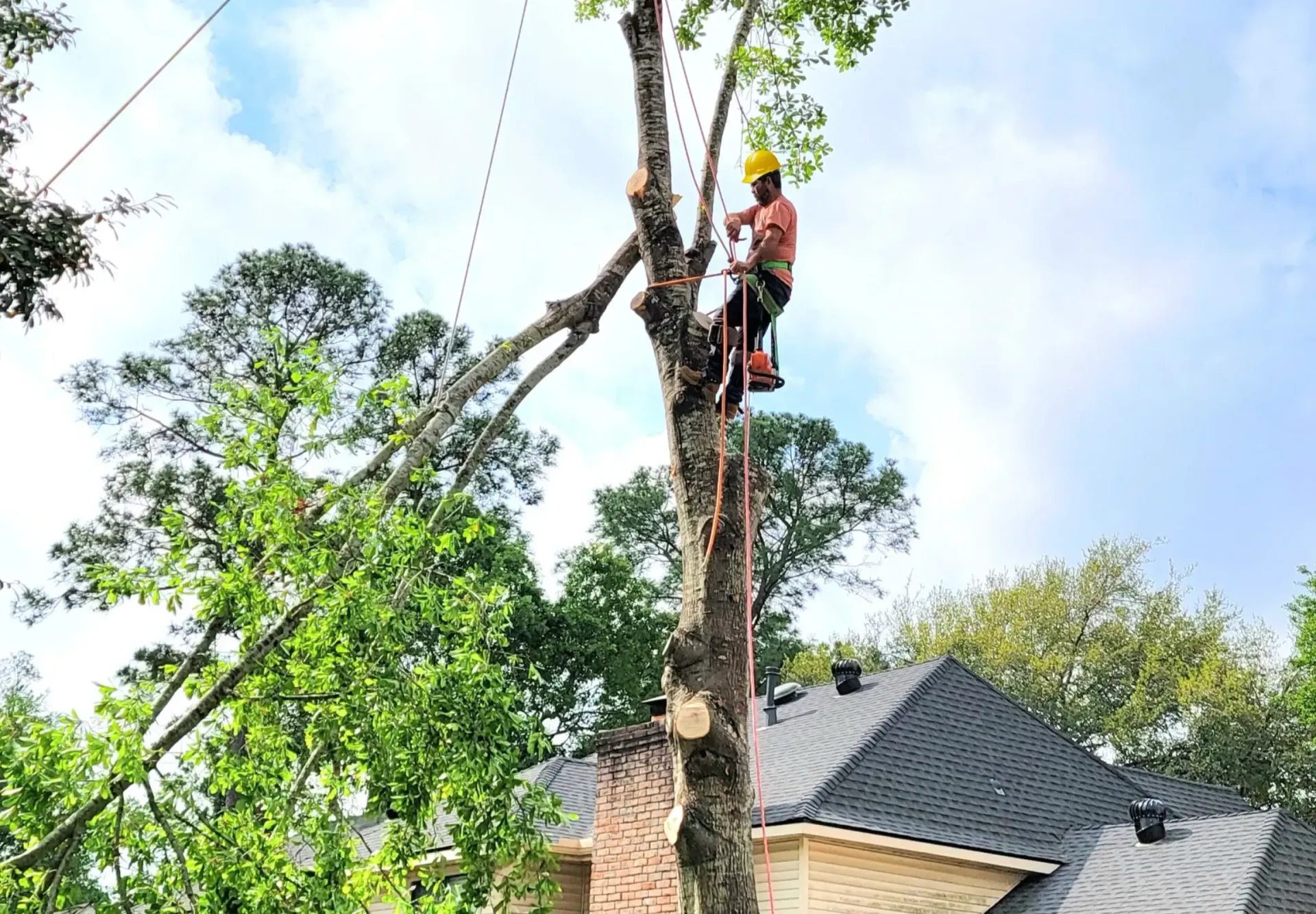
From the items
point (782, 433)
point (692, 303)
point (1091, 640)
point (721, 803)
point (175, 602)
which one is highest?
point (782, 433)

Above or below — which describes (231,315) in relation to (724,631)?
above

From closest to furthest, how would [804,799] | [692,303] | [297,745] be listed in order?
[692,303]
[297,745]
[804,799]

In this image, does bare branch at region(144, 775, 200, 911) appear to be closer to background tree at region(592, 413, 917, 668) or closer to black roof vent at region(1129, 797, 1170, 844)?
black roof vent at region(1129, 797, 1170, 844)

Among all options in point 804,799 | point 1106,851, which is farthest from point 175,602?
point 1106,851

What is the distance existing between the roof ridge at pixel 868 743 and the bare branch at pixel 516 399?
527 cm

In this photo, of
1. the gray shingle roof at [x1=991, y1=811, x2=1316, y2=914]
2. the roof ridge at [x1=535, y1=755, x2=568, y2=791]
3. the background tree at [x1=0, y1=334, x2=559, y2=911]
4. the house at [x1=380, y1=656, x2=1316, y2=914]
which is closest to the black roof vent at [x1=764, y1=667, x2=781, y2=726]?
the house at [x1=380, y1=656, x2=1316, y2=914]

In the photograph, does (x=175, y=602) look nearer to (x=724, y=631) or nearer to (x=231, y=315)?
(x=724, y=631)

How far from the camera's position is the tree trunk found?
4.60m

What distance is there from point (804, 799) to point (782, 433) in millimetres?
26001

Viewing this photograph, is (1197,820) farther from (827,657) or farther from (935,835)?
(827,657)

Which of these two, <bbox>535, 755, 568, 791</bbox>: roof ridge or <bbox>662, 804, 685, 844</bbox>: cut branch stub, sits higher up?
<bbox>535, 755, 568, 791</bbox>: roof ridge

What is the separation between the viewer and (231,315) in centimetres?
2531

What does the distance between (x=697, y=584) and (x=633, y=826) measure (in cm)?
703

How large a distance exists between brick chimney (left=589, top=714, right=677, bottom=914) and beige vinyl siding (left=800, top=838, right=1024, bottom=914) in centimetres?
109
